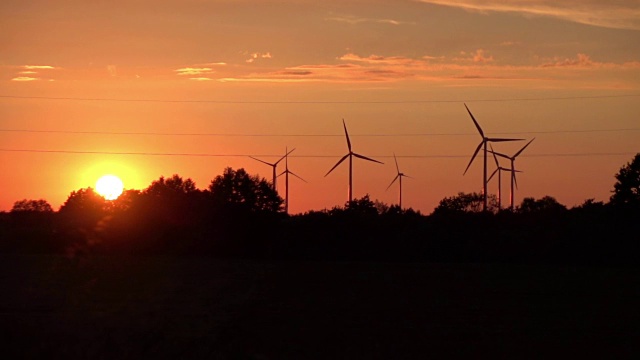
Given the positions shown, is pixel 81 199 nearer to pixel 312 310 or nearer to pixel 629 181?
pixel 629 181

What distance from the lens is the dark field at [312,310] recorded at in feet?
77.7

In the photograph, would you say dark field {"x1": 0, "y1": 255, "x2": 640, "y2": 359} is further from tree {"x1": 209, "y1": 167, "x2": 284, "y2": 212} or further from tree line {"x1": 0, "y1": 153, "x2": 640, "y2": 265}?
tree {"x1": 209, "y1": 167, "x2": 284, "y2": 212}

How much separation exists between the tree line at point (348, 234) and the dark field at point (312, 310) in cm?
753

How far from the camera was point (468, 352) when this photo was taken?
83.2 ft

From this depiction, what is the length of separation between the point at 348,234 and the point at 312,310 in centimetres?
3244

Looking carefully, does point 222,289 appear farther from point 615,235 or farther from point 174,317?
point 615,235

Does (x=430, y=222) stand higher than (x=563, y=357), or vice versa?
(x=430, y=222)

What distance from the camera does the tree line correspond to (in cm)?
6203

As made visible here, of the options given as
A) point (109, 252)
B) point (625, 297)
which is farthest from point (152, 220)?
point (625, 297)

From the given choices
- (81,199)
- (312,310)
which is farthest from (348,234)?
(81,199)

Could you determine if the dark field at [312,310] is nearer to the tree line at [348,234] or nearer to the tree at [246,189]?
the tree line at [348,234]

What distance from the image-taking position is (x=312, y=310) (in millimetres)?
34031

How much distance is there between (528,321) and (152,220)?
46.1 metres

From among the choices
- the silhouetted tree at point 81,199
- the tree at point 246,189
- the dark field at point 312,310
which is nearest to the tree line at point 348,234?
the dark field at point 312,310
